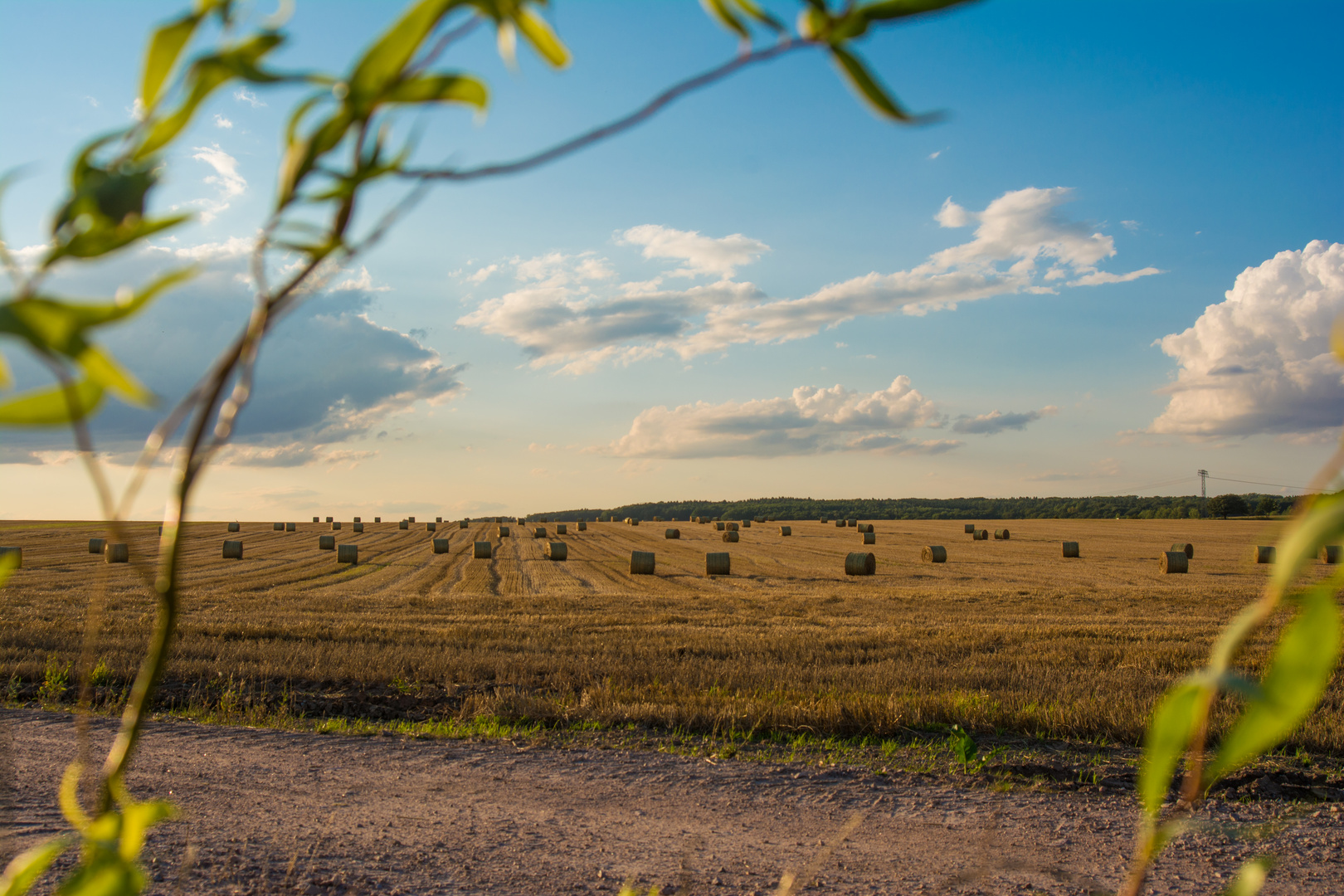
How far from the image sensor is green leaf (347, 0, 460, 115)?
0.65 m

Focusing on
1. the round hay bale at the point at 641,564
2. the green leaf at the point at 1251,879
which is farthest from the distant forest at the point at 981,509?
the green leaf at the point at 1251,879

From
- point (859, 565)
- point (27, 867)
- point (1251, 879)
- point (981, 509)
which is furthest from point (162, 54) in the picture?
point (981, 509)

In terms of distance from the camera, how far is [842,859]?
5.22 m

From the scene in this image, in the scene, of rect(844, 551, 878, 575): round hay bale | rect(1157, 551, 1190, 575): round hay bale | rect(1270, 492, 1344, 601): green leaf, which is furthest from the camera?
rect(1157, 551, 1190, 575): round hay bale

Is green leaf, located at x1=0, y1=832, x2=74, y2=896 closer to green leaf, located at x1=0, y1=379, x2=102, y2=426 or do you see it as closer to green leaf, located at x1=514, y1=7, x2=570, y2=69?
green leaf, located at x1=0, y1=379, x2=102, y2=426

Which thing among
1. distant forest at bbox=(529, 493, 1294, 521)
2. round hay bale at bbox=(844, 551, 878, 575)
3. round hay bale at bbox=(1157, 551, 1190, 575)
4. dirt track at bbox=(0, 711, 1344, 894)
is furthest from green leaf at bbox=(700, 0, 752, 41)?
distant forest at bbox=(529, 493, 1294, 521)

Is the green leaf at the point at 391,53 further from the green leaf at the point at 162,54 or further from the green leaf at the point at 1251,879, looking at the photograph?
the green leaf at the point at 1251,879

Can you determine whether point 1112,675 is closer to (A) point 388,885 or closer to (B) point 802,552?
(A) point 388,885

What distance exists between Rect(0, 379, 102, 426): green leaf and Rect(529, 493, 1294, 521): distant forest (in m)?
92.3

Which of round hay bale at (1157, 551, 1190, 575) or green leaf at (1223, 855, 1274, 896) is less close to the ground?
green leaf at (1223, 855, 1274, 896)

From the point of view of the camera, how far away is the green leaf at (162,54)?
68 cm

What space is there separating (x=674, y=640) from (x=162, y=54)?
14144mm

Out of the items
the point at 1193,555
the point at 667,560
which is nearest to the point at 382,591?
the point at 667,560

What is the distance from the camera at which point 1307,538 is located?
476 millimetres
